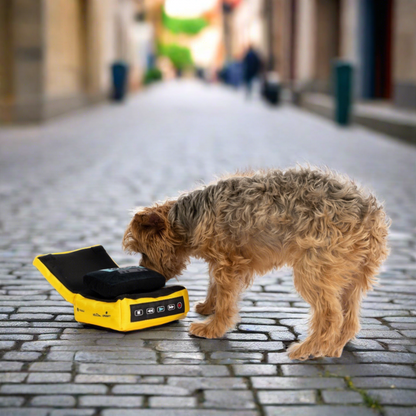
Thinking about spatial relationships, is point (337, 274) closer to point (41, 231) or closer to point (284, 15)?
point (41, 231)

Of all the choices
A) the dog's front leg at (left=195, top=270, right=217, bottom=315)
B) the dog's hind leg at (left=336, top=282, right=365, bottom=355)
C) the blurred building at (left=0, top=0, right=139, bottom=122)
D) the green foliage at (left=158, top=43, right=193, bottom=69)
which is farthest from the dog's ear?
the green foliage at (left=158, top=43, right=193, bottom=69)

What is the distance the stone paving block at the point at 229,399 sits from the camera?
300 cm

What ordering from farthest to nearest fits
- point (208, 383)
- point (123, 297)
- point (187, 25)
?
point (187, 25), point (123, 297), point (208, 383)

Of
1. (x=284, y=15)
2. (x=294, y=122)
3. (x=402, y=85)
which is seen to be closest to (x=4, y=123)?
(x=294, y=122)

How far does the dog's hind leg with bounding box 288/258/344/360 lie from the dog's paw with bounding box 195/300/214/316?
804 mm

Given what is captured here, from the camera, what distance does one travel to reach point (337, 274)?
139 inches

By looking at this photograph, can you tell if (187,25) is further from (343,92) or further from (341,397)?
(341,397)

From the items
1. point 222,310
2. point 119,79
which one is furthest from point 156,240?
point 119,79

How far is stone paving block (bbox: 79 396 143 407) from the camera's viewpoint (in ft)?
9.81

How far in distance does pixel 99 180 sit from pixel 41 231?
338 centimetres

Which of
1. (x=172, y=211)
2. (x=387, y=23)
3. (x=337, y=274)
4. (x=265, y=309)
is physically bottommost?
(x=265, y=309)

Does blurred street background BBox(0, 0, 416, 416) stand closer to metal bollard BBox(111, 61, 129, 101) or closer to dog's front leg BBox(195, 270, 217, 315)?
metal bollard BBox(111, 61, 129, 101)

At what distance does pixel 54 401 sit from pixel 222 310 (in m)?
1.20

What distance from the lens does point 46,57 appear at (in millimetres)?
19500
